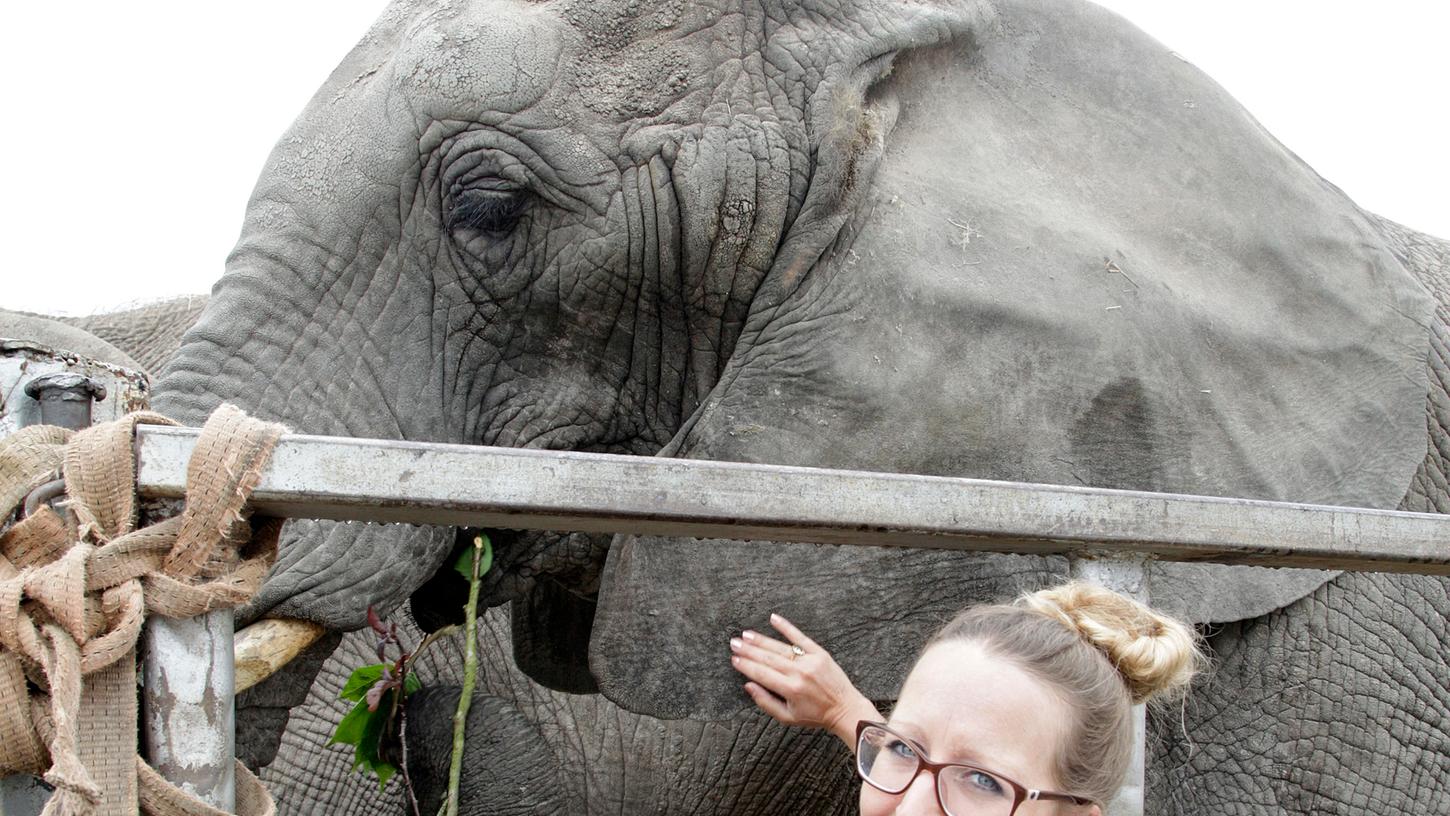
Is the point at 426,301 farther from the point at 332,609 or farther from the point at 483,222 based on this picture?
the point at 332,609

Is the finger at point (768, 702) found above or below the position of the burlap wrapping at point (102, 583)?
below

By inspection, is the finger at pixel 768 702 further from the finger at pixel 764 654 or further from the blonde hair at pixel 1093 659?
→ the blonde hair at pixel 1093 659

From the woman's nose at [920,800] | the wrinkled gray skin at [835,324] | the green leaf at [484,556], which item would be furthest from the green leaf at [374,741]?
the woman's nose at [920,800]

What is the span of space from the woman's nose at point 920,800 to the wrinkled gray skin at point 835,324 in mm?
921

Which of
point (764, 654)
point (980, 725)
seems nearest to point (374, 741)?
point (764, 654)

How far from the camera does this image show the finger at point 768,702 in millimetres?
2297

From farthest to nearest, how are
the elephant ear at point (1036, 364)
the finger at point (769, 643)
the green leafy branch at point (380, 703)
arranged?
the elephant ear at point (1036, 364), the finger at point (769, 643), the green leafy branch at point (380, 703)

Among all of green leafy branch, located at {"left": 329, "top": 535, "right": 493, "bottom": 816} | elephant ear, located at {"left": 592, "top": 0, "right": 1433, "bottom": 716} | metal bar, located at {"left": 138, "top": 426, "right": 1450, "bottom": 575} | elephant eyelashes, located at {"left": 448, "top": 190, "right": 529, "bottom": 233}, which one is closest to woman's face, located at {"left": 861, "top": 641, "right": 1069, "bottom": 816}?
metal bar, located at {"left": 138, "top": 426, "right": 1450, "bottom": 575}

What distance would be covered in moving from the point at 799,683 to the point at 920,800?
2.52ft

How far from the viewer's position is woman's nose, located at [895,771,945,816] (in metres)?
1.54

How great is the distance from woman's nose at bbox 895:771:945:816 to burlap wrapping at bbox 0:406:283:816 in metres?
0.64

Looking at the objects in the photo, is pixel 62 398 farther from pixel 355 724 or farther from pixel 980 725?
pixel 355 724

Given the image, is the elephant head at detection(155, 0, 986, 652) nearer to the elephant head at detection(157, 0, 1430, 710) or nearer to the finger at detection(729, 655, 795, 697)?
the elephant head at detection(157, 0, 1430, 710)

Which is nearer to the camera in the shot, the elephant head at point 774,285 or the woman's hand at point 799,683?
the woman's hand at point 799,683
